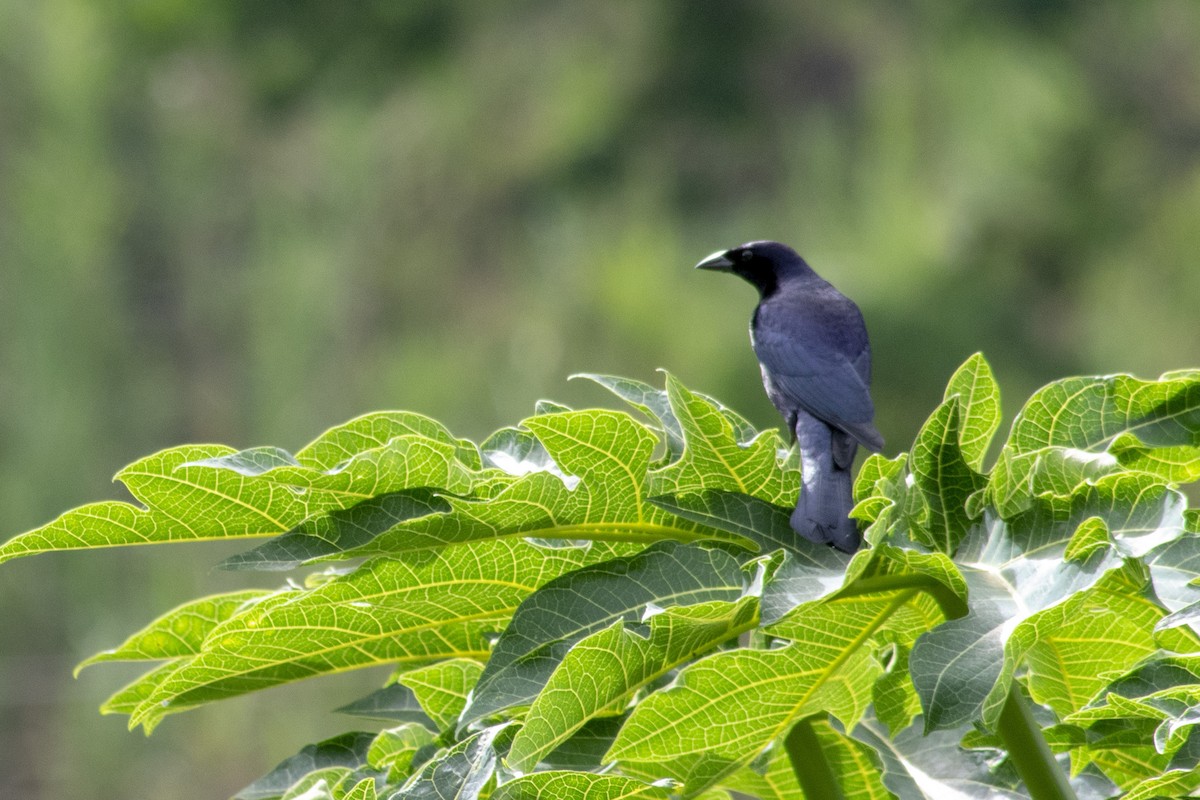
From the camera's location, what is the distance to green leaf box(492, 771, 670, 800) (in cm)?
55

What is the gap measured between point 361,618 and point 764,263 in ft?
3.60

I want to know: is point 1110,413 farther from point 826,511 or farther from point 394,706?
point 394,706

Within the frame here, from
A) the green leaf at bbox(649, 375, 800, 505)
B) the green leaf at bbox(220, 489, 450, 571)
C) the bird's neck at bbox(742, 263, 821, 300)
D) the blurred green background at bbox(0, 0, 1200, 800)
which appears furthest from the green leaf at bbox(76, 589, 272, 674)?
the blurred green background at bbox(0, 0, 1200, 800)

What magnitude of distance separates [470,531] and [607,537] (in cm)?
8

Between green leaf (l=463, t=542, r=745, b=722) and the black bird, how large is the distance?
0.12 meters

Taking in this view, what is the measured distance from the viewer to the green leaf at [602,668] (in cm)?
54

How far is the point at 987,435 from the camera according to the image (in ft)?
2.30

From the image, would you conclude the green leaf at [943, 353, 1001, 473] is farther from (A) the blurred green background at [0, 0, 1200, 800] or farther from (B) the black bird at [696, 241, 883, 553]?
(A) the blurred green background at [0, 0, 1200, 800]

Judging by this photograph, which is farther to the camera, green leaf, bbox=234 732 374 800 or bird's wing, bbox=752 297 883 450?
bird's wing, bbox=752 297 883 450

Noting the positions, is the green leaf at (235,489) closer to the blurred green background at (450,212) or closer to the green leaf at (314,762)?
the green leaf at (314,762)

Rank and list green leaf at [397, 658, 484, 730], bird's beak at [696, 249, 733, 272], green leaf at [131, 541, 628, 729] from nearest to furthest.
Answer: green leaf at [131, 541, 628, 729] → green leaf at [397, 658, 484, 730] → bird's beak at [696, 249, 733, 272]

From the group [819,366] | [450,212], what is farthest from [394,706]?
[450,212]

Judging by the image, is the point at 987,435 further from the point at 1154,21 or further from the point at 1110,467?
the point at 1154,21

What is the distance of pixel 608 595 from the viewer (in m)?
0.60
